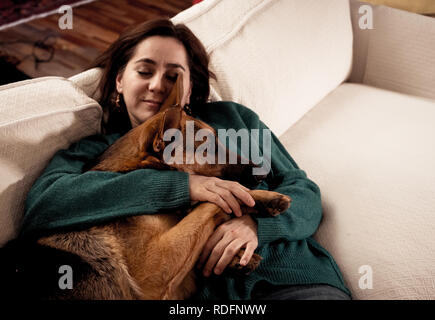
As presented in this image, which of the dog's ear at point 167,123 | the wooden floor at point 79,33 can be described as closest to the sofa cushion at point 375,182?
Answer: the dog's ear at point 167,123

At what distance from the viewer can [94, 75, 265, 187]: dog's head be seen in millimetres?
1167

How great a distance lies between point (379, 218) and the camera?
1.41 meters

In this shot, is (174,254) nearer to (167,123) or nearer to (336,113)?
(167,123)

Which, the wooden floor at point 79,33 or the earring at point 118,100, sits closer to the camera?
the earring at point 118,100

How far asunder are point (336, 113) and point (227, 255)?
126cm

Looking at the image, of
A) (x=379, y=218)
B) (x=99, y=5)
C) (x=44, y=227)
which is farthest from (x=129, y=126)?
(x=99, y=5)

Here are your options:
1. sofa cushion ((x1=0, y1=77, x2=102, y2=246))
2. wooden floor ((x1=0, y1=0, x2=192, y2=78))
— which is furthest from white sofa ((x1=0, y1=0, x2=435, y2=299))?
wooden floor ((x1=0, y1=0, x2=192, y2=78))

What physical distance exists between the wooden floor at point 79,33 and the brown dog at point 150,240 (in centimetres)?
239

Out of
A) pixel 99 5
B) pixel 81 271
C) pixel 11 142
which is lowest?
pixel 99 5

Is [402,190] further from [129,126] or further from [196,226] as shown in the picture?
[129,126]

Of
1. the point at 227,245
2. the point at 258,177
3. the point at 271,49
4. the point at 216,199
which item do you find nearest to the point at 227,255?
the point at 227,245

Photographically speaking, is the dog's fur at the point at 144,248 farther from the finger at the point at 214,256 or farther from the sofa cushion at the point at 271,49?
the sofa cushion at the point at 271,49

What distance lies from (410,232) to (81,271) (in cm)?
109

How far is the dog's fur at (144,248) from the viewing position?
963 mm
